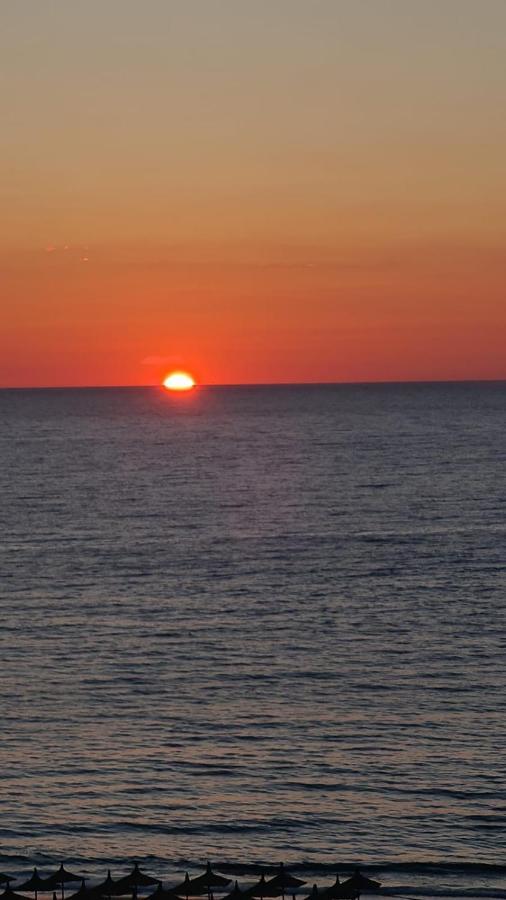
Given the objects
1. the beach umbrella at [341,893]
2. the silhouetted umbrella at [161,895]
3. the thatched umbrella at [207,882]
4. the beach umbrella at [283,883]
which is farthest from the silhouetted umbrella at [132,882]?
the beach umbrella at [341,893]

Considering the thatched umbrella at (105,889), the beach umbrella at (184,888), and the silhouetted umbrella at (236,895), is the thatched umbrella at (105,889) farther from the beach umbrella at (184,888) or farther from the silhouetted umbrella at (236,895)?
the silhouetted umbrella at (236,895)

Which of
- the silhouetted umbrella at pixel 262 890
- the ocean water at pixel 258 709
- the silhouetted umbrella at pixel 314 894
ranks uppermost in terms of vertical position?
the ocean water at pixel 258 709

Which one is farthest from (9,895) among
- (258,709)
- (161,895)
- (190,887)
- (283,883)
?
(258,709)

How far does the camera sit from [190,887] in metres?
44.0

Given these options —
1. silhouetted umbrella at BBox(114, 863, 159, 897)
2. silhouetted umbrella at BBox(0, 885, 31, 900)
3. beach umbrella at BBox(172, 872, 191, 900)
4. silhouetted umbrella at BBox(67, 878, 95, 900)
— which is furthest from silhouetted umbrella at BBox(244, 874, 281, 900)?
silhouetted umbrella at BBox(0, 885, 31, 900)

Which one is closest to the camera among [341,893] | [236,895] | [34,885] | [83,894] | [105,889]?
[236,895]

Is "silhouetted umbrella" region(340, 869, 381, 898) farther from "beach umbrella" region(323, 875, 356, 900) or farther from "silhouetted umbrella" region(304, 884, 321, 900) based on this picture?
"silhouetted umbrella" region(304, 884, 321, 900)

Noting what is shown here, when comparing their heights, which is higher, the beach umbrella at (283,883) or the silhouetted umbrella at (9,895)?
the beach umbrella at (283,883)

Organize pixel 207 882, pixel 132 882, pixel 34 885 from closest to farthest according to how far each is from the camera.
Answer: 1. pixel 132 882
2. pixel 34 885
3. pixel 207 882

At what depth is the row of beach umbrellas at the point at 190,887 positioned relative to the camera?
1683 inches

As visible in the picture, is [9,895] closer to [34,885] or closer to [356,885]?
[34,885]

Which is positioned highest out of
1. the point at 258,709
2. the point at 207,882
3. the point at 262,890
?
the point at 258,709

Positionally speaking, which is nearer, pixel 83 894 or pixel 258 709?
pixel 83 894

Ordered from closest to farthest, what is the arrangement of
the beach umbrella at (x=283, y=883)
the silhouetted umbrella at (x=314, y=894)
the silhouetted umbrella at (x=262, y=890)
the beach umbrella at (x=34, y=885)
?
the silhouetted umbrella at (x=314, y=894), the silhouetted umbrella at (x=262, y=890), the beach umbrella at (x=283, y=883), the beach umbrella at (x=34, y=885)
